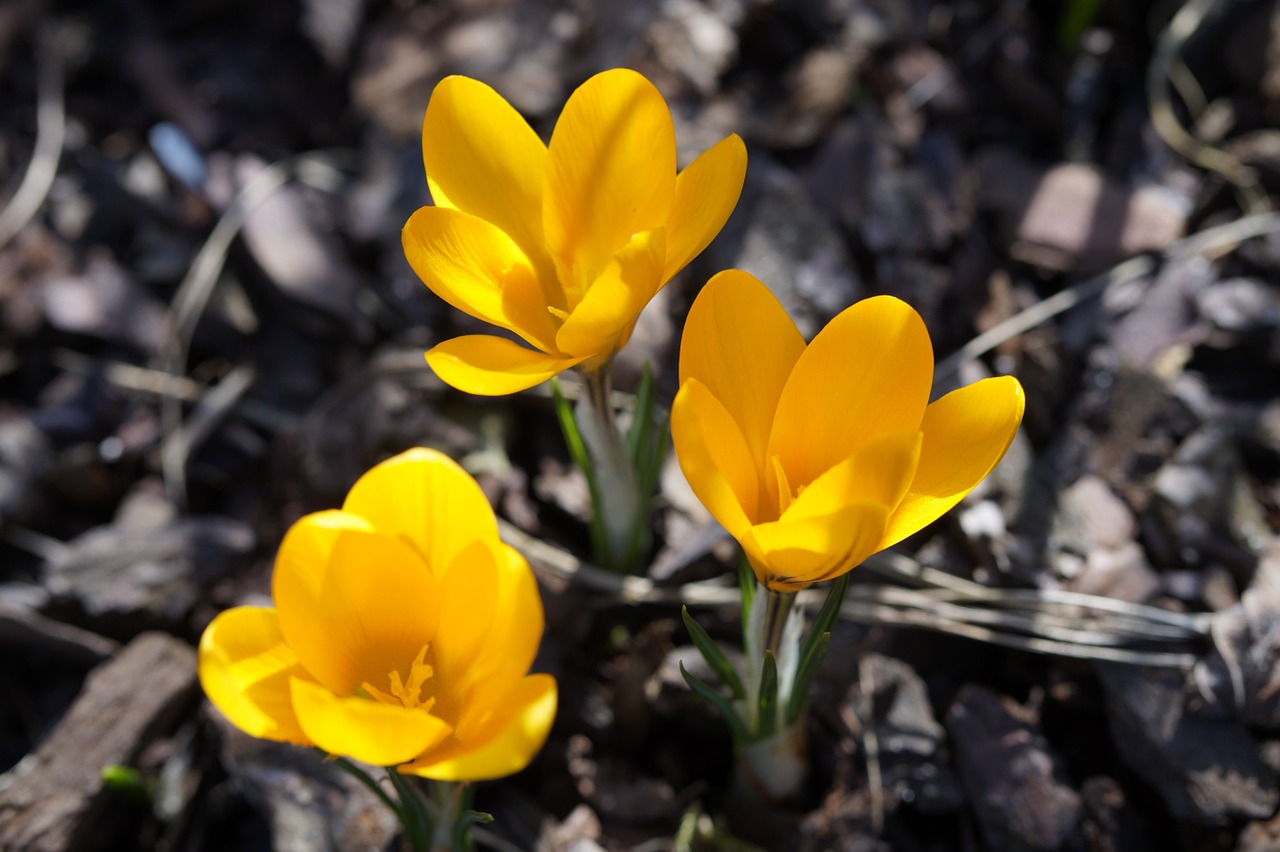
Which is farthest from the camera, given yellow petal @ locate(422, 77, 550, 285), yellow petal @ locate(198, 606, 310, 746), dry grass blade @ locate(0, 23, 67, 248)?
dry grass blade @ locate(0, 23, 67, 248)

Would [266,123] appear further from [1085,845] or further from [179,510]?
[1085,845]

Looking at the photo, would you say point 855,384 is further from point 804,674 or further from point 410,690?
point 410,690

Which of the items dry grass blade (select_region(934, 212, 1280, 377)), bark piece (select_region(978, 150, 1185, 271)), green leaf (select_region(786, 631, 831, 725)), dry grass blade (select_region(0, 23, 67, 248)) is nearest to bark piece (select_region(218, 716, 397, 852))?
green leaf (select_region(786, 631, 831, 725))

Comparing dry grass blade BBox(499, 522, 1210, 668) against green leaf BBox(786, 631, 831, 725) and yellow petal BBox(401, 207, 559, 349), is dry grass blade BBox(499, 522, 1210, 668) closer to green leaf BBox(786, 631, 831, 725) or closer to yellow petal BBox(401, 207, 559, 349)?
green leaf BBox(786, 631, 831, 725)

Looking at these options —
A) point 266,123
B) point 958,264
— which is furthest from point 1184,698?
Result: point 266,123

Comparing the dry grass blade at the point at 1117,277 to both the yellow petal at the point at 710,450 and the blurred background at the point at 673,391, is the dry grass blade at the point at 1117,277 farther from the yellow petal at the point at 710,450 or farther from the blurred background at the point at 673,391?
the yellow petal at the point at 710,450
